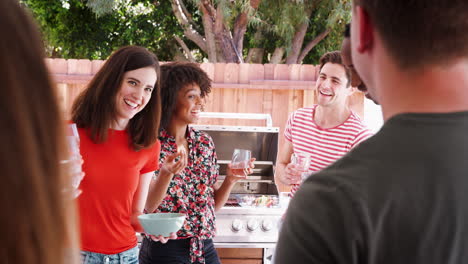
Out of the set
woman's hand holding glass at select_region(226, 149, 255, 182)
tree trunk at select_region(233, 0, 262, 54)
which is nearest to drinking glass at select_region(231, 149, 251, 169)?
woman's hand holding glass at select_region(226, 149, 255, 182)

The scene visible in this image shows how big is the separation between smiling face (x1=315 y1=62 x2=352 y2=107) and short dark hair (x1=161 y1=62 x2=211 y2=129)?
2.12 feet

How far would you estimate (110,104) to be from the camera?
226 cm

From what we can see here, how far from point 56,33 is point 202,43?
3105 mm

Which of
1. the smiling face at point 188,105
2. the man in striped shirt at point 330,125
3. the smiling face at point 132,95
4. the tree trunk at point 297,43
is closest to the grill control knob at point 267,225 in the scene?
the man in striped shirt at point 330,125

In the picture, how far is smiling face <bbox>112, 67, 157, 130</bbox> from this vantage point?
2.27m

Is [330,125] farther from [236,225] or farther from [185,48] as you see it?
[185,48]

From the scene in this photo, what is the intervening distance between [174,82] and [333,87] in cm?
87

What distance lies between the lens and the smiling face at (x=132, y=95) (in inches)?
89.4

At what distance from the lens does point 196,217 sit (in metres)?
2.61

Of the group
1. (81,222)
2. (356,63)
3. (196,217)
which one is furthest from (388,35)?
(196,217)

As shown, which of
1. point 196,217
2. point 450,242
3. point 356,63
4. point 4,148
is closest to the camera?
point 4,148

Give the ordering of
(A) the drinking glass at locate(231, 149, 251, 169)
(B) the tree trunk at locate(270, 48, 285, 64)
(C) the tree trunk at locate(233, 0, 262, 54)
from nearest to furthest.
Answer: (A) the drinking glass at locate(231, 149, 251, 169) → (C) the tree trunk at locate(233, 0, 262, 54) → (B) the tree trunk at locate(270, 48, 285, 64)

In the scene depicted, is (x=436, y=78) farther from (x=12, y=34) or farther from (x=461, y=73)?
(x=12, y=34)

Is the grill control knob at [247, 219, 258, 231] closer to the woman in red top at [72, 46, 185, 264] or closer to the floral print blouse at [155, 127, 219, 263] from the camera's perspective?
the floral print blouse at [155, 127, 219, 263]
